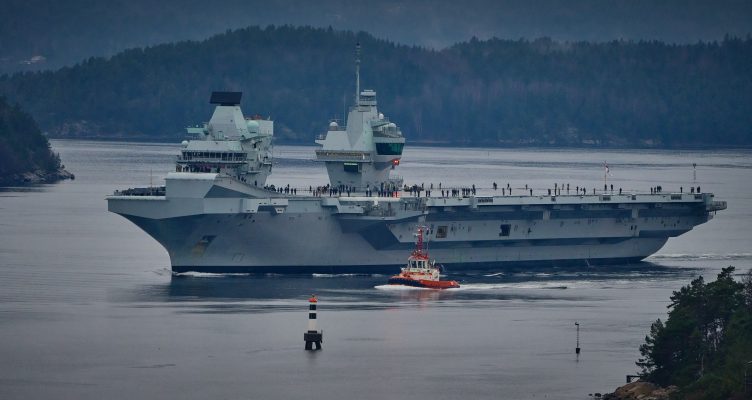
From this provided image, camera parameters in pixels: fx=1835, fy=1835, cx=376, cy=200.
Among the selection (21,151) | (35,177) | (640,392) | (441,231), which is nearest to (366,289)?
(441,231)

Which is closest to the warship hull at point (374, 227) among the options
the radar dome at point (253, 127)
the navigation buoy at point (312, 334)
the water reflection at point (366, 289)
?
the water reflection at point (366, 289)

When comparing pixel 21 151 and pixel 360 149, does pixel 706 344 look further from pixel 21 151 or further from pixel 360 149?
pixel 21 151

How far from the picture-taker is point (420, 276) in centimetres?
5969

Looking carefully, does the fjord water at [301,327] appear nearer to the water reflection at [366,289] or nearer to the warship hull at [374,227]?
the water reflection at [366,289]

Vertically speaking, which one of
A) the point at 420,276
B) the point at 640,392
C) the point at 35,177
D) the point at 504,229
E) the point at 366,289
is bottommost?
the point at 640,392

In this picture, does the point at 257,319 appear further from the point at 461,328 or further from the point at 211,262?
the point at 211,262

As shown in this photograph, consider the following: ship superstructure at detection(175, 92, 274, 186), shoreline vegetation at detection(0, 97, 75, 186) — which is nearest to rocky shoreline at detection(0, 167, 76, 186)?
shoreline vegetation at detection(0, 97, 75, 186)

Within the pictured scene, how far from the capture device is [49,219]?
86.4m

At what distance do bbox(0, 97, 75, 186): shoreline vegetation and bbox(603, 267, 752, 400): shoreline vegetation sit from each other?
85108 mm

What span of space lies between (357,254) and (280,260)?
9.18 feet

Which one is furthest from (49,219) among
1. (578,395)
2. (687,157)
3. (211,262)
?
(687,157)

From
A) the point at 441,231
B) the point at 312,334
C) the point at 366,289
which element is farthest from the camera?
the point at 441,231

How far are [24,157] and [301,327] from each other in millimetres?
81855

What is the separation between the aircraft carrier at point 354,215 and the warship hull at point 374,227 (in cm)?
4
